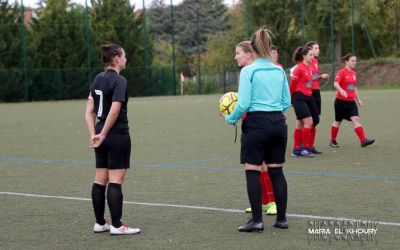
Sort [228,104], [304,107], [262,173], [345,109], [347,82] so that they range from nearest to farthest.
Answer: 1. [228,104]
2. [262,173]
3. [304,107]
4. [347,82]
5. [345,109]

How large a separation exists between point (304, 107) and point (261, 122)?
675 cm

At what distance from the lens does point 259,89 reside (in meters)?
7.23

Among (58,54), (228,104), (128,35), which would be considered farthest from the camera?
(128,35)

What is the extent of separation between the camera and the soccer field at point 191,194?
701 centimetres

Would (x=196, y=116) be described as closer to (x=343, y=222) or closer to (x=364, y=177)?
(x=364, y=177)

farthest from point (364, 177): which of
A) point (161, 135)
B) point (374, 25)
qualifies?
point (374, 25)

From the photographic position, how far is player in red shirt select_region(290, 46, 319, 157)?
13.6 m

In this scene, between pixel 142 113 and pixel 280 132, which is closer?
pixel 280 132

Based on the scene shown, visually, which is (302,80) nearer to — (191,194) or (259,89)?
(191,194)

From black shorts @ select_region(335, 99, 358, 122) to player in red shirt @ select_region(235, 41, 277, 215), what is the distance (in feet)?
22.7

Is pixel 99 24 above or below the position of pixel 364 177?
above

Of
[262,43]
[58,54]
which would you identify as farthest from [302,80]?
[58,54]

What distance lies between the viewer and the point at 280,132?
7293 millimetres

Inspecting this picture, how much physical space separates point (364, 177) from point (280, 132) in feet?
12.0
